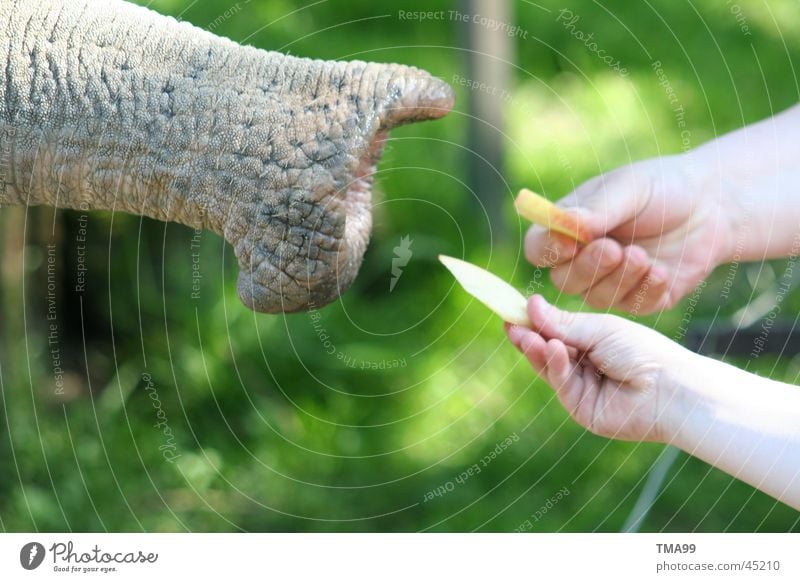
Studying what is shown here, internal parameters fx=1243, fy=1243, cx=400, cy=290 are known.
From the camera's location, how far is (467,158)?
76.2 inches

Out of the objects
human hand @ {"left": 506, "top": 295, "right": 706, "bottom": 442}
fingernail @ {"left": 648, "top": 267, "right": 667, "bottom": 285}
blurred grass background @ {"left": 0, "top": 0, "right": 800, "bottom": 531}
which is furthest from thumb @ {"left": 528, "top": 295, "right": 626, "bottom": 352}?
blurred grass background @ {"left": 0, "top": 0, "right": 800, "bottom": 531}

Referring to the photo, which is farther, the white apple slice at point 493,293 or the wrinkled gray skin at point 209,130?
the white apple slice at point 493,293

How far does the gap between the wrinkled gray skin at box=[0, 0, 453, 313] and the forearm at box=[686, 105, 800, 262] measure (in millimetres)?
589

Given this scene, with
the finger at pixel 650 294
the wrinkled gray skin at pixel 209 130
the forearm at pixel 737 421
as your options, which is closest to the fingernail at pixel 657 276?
the finger at pixel 650 294

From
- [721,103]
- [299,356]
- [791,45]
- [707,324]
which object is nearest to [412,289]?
[299,356]

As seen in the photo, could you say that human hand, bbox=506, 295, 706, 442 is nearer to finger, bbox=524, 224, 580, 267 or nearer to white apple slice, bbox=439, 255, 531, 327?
white apple slice, bbox=439, 255, 531, 327

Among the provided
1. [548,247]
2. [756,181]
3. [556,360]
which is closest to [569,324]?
[556,360]

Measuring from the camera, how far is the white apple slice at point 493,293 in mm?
1057

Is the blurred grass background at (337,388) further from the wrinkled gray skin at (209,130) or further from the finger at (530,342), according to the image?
the wrinkled gray skin at (209,130)

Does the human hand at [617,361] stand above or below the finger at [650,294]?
above

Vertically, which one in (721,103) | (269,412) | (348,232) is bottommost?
(269,412)
